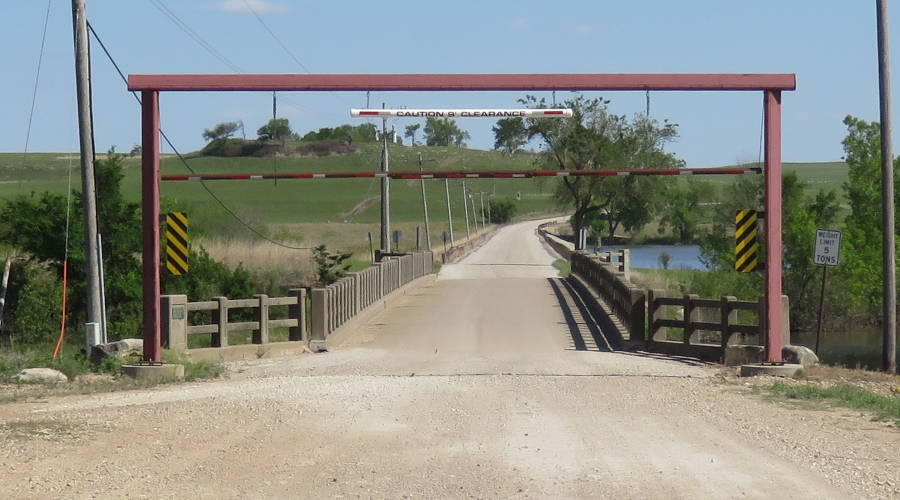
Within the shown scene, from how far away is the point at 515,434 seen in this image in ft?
35.5

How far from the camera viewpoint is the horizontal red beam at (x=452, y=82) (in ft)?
52.7

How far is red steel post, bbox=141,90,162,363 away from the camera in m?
16.1

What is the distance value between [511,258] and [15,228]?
45251mm

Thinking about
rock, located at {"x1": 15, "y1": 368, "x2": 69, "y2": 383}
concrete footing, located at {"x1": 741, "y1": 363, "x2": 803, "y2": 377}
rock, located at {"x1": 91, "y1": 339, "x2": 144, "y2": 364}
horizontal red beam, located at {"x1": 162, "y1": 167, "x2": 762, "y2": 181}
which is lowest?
concrete footing, located at {"x1": 741, "y1": 363, "x2": 803, "y2": 377}

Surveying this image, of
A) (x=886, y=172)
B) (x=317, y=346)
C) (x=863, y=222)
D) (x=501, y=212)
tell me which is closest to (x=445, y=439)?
(x=317, y=346)

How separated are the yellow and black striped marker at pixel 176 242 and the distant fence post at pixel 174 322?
0.67 meters

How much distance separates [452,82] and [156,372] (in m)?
5.71

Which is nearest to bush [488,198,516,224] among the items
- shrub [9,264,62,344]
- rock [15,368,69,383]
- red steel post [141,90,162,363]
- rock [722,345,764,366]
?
shrub [9,264,62,344]

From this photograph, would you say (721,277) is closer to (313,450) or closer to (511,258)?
(511,258)

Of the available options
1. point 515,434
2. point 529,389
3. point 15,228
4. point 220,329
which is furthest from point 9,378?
point 15,228

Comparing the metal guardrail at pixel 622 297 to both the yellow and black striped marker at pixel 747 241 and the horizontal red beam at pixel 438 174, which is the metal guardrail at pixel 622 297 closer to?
the horizontal red beam at pixel 438 174

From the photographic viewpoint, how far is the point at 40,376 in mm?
15586

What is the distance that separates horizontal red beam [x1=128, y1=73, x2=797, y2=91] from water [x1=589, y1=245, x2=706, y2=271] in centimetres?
7825

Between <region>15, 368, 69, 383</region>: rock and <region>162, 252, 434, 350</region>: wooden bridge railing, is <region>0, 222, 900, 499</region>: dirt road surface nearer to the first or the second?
<region>162, 252, 434, 350</region>: wooden bridge railing
